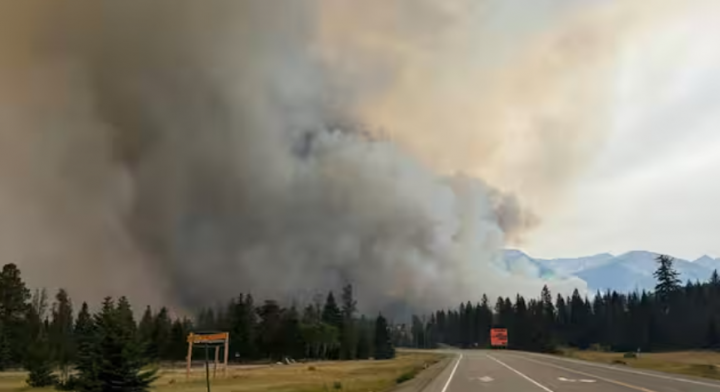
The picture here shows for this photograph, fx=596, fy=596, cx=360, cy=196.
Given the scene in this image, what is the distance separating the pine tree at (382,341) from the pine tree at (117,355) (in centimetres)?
11076

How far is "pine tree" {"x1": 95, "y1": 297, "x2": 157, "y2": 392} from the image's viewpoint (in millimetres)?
20875

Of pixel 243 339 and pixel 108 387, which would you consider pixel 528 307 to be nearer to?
pixel 243 339

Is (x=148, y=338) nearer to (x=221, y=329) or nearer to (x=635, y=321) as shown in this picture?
(x=221, y=329)

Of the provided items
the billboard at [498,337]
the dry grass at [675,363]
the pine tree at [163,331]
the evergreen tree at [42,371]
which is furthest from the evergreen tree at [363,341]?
the evergreen tree at [42,371]

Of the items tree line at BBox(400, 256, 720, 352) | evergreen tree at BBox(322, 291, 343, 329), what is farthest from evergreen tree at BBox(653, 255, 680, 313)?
evergreen tree at BBox(322, 291, 343, 329)

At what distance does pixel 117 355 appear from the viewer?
2092cm

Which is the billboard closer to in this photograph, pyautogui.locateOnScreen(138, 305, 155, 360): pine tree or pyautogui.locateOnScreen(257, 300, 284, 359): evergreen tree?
pyautogui.locateOnScreen(257, 300, 284, 359): evergreen tree

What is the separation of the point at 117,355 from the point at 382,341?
119 metres

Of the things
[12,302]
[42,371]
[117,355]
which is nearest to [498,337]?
[12,302]

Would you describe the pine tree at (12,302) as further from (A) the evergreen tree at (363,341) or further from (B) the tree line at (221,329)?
(A) the evergreen tree at (363,341)

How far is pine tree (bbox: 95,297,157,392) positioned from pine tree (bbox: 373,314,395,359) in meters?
111

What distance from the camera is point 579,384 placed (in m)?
31.3

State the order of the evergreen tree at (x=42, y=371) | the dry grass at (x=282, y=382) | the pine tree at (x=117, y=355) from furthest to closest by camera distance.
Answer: the evergreen tree at (x=42, y=371) → the dry grass at (x=282, y=382) → the pine tree at (x=117, y=355)

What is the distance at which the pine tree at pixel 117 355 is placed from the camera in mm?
20875
